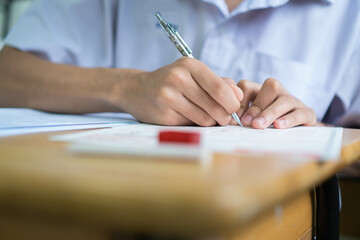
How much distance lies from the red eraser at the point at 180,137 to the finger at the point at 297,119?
322mm

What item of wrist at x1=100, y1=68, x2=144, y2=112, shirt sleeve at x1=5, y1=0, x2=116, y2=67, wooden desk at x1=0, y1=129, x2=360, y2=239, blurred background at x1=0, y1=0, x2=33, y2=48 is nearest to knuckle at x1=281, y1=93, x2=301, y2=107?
wrist at x1=100, y1=68, x2=144, y2=112

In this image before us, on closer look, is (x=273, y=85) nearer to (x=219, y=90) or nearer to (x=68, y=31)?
(x=219, y=90)

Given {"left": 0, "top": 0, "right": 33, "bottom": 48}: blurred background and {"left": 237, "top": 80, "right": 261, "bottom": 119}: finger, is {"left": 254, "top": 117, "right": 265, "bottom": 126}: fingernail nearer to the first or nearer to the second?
{"left": 237, "top": 80, "right": 261, "bottom": 119}: finger

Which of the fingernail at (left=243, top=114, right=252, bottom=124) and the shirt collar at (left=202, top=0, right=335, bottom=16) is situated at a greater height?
the shirt collar at (left=202, top=0, right=335, bottom=16)

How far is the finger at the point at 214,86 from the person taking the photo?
1.58ft

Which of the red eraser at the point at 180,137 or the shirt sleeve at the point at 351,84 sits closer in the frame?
the red eraser at the point at 180,137

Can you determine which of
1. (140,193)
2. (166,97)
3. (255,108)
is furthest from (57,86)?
(140,193)

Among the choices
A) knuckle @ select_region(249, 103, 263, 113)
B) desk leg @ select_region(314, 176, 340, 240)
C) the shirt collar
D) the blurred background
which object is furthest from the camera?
the blurred background

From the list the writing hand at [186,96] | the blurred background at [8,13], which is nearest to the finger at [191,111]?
the writing hand at [186,96]

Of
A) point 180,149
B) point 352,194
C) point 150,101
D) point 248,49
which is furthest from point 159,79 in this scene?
point 352,194

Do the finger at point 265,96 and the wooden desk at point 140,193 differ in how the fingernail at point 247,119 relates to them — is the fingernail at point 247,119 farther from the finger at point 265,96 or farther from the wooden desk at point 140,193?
the wooden desk at point 140,193

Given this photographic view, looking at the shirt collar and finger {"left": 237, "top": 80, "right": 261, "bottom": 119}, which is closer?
finger {"left": 237, "top": 80, "right": 261, "bottom": 119}

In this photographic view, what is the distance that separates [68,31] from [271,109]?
0.64 metres

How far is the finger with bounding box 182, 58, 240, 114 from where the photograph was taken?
0.48 metres
